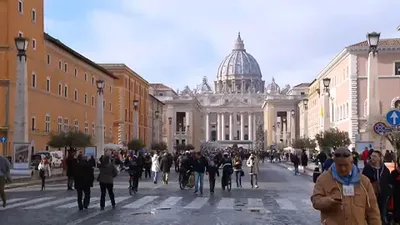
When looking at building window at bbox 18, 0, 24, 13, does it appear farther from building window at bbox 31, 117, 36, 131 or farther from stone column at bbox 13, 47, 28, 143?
stone column at bbox 13, 47, 28, 143

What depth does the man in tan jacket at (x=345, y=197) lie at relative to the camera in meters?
5.79

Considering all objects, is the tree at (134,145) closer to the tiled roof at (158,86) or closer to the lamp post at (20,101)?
the lamp post at (20,101)

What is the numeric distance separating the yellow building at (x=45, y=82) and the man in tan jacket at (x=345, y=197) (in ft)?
138

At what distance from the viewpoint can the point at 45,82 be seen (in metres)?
54.6

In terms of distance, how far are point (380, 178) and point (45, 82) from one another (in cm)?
4661

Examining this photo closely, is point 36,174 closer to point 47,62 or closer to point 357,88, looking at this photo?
point 47,62

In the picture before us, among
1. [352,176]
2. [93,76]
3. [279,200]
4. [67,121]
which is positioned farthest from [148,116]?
[352,176]

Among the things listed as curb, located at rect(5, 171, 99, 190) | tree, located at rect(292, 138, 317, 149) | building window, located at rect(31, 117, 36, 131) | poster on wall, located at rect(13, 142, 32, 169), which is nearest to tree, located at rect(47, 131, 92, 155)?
building window, located at rect(31, 117, 36, 131)

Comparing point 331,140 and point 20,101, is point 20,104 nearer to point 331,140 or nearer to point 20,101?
point 20,101

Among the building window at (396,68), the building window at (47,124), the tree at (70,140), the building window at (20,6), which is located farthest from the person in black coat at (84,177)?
the building window at (396,68)

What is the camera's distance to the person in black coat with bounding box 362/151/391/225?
1030 centimetres

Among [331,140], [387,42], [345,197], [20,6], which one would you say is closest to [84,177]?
[345,197]

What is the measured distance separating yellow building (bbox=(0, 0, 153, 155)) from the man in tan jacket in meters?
42.2

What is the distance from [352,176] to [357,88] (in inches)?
2501
